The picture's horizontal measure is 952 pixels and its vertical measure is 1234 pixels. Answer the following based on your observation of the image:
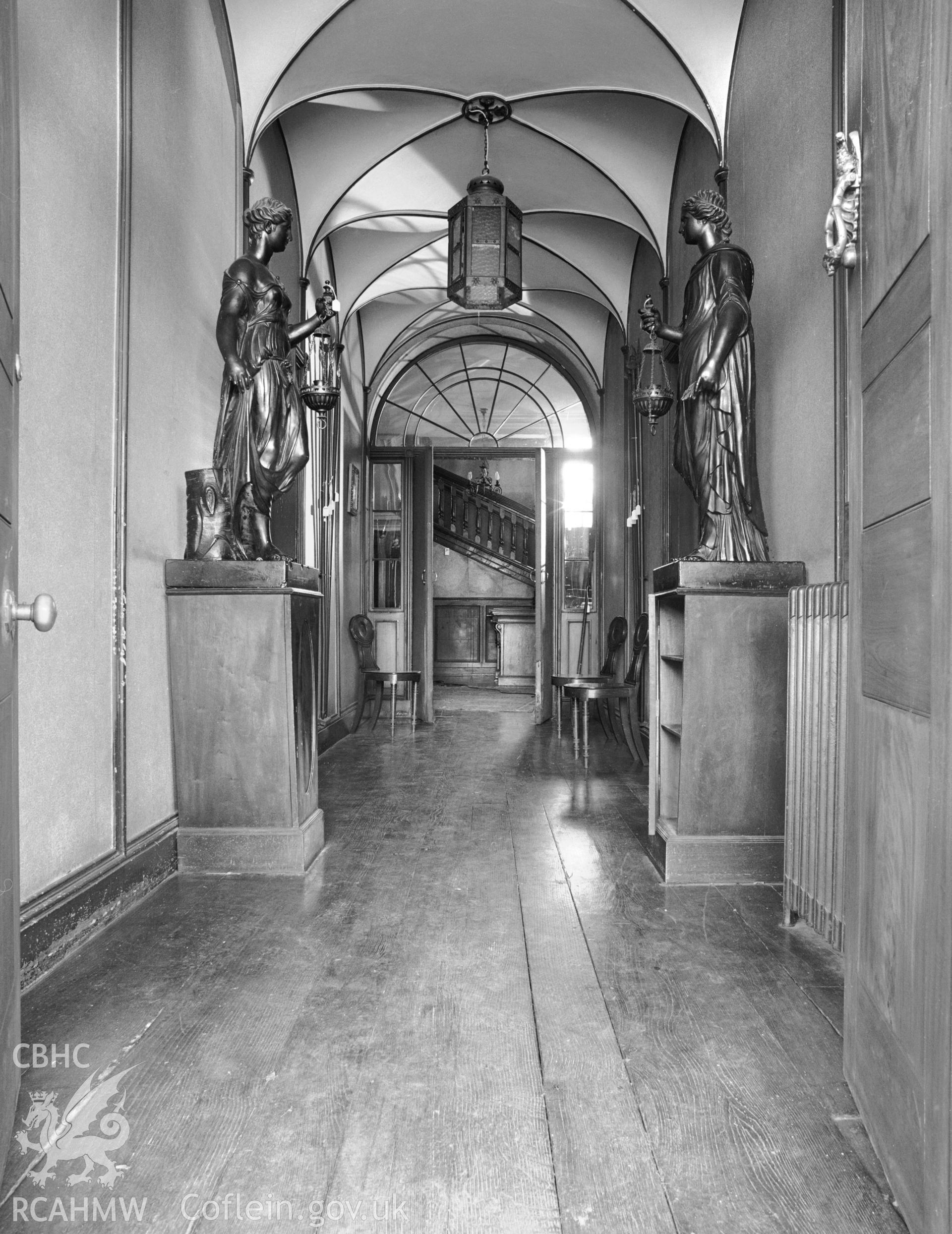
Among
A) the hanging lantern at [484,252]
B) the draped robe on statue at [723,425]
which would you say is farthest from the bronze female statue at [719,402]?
the hanging lantern at [484,252]

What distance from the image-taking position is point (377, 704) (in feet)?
29.0

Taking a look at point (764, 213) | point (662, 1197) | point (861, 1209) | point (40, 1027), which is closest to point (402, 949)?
point (40, 1027)

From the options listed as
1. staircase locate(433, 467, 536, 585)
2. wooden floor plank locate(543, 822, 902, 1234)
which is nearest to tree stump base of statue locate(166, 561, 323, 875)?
wooden floor plank locate(543, 822, 902, 1234)

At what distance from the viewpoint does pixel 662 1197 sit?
139 cm

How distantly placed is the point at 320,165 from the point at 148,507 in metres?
3.94

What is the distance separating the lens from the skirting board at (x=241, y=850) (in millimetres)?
3305

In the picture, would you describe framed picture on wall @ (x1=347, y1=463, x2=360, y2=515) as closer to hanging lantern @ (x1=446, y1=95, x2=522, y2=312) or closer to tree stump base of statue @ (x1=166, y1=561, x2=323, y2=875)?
hanging lantern @ (x1=446, y1=95, x2=522, y2=312)

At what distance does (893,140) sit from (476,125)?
17.4 feet

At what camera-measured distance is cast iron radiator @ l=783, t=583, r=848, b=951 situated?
96.1 inches

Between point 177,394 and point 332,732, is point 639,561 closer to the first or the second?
point 332,732

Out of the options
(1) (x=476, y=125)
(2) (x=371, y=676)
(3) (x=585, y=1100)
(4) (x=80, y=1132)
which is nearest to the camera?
(4) (x=80, y=1132)

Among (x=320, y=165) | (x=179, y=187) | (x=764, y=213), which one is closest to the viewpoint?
(x=179, y=187)

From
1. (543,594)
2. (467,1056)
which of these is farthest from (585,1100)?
(543,594)

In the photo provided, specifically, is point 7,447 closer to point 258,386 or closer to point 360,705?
point 258,386
